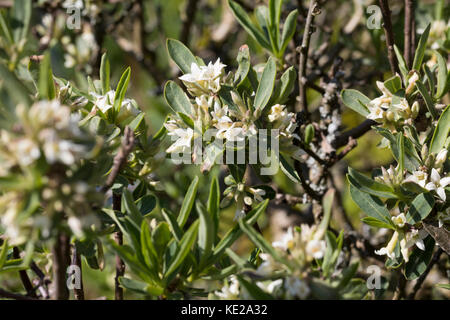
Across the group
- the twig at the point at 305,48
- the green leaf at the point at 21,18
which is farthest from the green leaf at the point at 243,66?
the green leaf at the point at 21,18

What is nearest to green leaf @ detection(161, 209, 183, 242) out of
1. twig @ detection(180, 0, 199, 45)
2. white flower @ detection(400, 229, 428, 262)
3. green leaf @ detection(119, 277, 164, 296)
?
green leaf @ detection(119, 277, 164, 296)

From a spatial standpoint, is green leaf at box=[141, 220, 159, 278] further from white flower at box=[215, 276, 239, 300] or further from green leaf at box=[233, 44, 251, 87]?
green leaf at box=[233, 44, 251, 87]

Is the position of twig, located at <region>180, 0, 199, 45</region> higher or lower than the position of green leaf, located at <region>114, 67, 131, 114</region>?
higher

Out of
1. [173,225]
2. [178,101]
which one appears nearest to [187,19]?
[178,101]

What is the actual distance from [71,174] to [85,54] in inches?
62.8

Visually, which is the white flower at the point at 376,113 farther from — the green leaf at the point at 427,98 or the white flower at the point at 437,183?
the white flower at the point at 437,183

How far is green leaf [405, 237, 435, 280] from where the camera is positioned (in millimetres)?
1341

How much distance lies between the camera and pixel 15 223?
2.92 ft

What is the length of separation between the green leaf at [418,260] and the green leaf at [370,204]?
0.13 m

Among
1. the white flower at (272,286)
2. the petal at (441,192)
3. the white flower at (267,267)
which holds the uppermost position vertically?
the petal at (441,192)

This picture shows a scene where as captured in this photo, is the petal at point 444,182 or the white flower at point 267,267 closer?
the white flower at point 267,267

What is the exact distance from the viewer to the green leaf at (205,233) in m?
1.04

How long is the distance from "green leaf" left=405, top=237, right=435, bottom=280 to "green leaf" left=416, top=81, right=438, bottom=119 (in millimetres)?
339

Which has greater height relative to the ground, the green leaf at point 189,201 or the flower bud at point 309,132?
the flower bud at point 309,132
